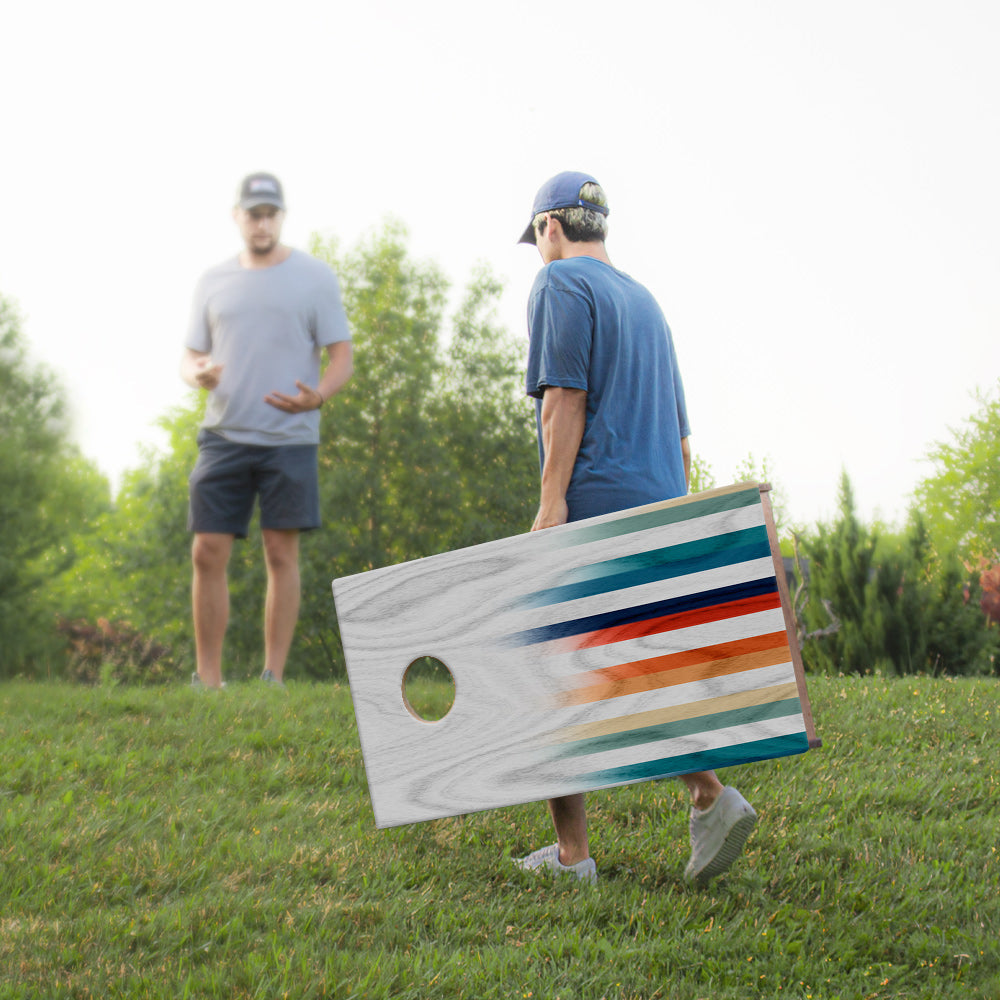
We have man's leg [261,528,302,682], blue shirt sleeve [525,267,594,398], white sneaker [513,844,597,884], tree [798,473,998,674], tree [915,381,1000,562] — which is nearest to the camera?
blue shirt sleeve [525,267,594,398]

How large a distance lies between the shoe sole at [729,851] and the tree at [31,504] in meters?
12.3

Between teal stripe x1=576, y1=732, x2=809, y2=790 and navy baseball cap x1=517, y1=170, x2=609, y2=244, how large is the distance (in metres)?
1.69

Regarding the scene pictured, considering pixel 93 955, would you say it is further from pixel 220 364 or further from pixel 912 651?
pixel 912 651

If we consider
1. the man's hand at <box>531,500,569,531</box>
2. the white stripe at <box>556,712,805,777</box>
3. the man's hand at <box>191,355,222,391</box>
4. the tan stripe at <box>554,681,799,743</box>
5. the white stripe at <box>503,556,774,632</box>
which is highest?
the man's hand at <box>191,355,222,391</box>

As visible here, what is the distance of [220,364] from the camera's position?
16.4 feet

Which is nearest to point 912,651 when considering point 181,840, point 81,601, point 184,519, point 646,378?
point 646,378

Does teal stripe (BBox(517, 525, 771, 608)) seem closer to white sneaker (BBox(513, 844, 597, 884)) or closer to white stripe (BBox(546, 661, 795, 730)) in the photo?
white stripe (BBox(546, 661, 795, 730))

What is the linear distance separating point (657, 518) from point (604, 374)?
0.62 meters

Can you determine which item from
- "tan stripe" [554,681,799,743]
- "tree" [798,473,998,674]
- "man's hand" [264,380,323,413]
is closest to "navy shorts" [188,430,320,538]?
"man's hand" [264,380,323,413]

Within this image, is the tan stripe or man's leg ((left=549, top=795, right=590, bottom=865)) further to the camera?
man's leg ((left=549, top=795, right=590, bottom=865))

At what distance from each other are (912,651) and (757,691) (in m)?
7.49

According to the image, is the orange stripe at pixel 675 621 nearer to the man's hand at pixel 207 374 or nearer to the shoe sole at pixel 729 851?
the shoe sole at pixel 729 851

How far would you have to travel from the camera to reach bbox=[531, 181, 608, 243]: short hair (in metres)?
2.91

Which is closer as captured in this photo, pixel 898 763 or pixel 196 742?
pixel 196 742
